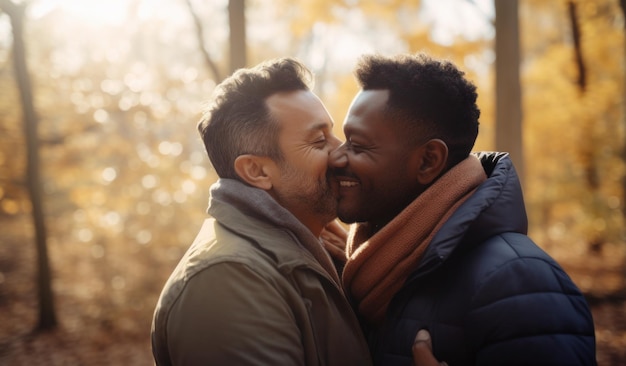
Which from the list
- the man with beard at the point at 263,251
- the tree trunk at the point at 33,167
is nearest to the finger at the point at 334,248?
the man with beard at the point at 263,251

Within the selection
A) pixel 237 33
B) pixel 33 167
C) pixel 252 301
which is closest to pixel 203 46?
pixel 237 33

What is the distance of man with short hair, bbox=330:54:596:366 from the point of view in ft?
6.04

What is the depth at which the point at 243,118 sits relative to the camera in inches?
103

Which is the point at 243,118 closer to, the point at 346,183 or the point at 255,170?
the point at 255,170

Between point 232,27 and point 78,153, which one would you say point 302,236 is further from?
point 78,153

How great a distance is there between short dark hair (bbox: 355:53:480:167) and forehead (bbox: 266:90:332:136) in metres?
0.42

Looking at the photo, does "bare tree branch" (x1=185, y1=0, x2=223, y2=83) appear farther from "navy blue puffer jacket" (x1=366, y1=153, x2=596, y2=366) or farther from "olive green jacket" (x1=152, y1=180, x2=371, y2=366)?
"navy blue puffer jacket" (x1=366, y1=153, x2=596, y2=366)

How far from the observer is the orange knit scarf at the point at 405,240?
87.3 inches

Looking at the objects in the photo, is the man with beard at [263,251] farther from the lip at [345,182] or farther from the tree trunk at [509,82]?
the tree trunk at [509,82]

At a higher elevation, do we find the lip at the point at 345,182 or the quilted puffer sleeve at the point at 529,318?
the lip at the point at 345,182

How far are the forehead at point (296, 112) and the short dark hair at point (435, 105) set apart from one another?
0.42 metres

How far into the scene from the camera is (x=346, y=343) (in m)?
2.16

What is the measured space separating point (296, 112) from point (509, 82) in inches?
166

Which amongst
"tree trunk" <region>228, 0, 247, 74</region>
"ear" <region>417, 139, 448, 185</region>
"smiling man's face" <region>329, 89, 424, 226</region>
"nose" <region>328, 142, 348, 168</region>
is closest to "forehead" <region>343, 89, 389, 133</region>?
"smiling man's face" <region>329, 89, 424, 226</region>
